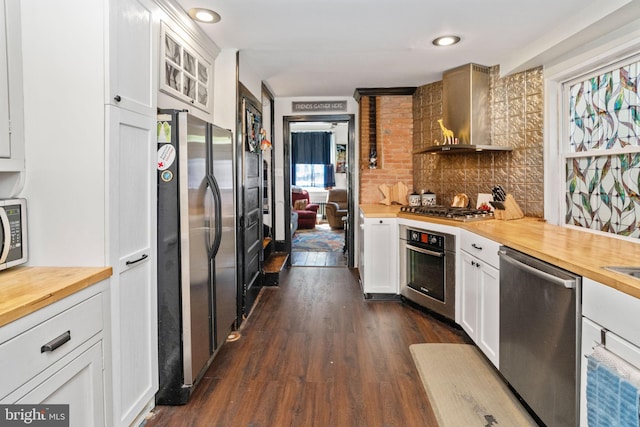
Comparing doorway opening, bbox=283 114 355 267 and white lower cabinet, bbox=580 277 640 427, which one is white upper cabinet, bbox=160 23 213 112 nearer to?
white lower cabinet, bbox=580 277 640 427

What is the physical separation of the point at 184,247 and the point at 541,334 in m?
1.81

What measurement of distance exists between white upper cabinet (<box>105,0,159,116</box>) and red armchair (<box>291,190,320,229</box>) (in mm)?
6824

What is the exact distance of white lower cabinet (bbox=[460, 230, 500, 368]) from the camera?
7.42ft

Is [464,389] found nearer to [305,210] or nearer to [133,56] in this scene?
[133,56]

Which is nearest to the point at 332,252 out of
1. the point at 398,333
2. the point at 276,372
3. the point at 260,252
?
the point at 260,252

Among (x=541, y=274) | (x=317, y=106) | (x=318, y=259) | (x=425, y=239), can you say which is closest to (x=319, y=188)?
(x=318, y=259)

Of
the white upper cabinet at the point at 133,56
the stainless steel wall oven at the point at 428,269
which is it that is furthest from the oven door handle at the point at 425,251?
the white upper cabinet at the point at 133,56

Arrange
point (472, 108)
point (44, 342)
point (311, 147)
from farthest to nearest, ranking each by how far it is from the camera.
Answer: point (311, 147), point (472, 108), point (44, 342)

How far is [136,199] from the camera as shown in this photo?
175 centimetres

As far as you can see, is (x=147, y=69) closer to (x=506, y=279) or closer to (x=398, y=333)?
(x=506, y=279)

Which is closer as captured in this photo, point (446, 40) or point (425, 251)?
point (446, 40)

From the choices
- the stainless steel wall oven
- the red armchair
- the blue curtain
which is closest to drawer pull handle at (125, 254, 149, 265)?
the stainless steel wall oven

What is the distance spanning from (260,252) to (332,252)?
7.79 feet

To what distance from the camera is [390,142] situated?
4523 mm
